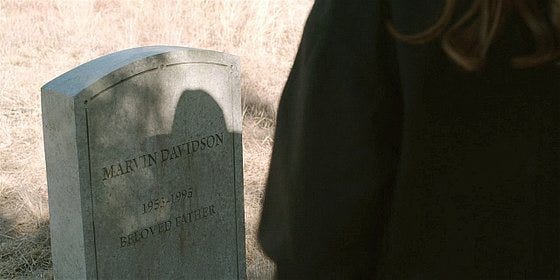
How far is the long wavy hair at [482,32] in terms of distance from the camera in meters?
1.07

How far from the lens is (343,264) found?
3.96ft

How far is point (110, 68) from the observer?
3354 millimetres

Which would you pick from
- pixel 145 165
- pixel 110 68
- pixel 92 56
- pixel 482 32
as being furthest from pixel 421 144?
pixel 92 56

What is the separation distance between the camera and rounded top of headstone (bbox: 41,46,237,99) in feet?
10.7

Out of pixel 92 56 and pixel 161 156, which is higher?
pixel 161 156

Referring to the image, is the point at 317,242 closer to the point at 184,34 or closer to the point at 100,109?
the point at 100,109

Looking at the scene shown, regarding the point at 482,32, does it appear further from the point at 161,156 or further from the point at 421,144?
the point at 161,156

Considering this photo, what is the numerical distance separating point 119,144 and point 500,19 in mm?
2507

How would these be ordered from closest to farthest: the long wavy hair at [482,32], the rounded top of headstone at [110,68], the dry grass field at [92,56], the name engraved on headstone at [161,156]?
the long wavy hair at [482,32] → the rounded top of headstone at [110,68] → the name engraved on headstone at [161,156] → the dry grass field at [92,56]

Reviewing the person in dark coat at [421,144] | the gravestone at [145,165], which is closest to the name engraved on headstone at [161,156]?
the gravestone at [145,165]

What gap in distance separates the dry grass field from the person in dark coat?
3234 mm

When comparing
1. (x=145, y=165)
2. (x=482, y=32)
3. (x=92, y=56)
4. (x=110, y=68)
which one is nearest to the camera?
(x=482, y=32)

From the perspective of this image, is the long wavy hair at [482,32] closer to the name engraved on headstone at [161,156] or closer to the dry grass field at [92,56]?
the name engraved on headstone at [161,156]

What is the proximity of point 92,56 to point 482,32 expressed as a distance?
7.07 m
